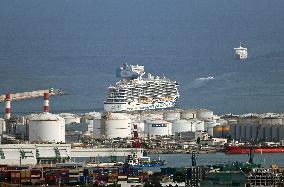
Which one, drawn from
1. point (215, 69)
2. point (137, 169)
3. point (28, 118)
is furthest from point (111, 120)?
point (215, 69)

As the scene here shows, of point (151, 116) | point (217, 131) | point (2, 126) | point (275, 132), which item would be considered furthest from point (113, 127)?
point (151, 116)

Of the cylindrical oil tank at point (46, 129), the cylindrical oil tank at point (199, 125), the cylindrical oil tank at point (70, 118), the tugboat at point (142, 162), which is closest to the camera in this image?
the tugboat at point (142, 162)

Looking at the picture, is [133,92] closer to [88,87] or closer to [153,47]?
[88,87]

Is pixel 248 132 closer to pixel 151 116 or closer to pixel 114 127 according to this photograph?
pixel 114 127

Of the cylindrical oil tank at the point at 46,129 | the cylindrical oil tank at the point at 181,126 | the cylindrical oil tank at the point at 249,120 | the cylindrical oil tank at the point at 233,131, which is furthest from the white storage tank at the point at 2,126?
the cylindrical oil tank at the point at 249,120

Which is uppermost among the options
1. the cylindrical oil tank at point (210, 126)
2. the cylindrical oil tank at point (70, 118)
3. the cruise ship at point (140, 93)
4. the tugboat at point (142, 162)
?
the cruise ship at point (140, 93)

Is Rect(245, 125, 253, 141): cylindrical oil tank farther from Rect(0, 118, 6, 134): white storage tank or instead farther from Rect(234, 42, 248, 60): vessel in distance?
Rect(234, 42, 248, 60): vessel in distance

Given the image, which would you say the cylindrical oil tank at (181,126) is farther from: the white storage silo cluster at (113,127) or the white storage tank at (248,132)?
the white storage silo cluster at (113,127)
